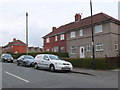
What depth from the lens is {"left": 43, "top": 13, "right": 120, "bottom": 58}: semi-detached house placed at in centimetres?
2686

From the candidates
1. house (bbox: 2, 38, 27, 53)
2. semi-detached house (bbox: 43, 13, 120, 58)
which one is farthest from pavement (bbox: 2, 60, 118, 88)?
house (bbox: 2, 38, 27, 53)

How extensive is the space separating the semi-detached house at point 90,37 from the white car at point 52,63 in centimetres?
1176

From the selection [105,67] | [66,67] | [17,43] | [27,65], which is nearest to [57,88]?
[66,67]

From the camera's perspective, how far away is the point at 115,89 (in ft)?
27.4

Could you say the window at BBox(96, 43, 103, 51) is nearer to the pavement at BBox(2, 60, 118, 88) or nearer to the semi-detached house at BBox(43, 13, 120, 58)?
the semi-detached house at BBox(43, 13, 120, 58)

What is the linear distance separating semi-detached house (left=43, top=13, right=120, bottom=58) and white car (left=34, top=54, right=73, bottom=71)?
11.8m

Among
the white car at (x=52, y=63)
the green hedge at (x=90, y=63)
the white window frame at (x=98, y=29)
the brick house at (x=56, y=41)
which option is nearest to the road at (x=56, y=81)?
the white car at (x=52, y=63)

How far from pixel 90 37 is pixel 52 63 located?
15.0 meters

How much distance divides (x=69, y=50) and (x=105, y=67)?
17.9 metres

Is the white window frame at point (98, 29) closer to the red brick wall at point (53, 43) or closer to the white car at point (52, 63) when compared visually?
the red brick wall at point (53, 43)

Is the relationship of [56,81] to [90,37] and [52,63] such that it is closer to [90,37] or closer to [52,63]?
[52,63]

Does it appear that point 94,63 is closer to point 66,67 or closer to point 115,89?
point 66,67

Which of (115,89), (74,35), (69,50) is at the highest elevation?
(74,35)

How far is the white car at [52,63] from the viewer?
15.9 m
